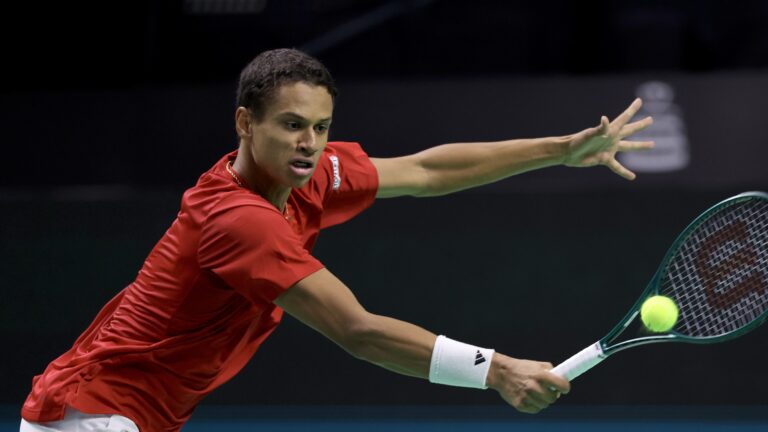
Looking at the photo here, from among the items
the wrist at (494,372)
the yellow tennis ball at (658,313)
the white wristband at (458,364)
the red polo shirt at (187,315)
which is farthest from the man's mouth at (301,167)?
the yellow tennis ball at (658,313)

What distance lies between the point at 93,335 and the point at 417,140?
11.3ft

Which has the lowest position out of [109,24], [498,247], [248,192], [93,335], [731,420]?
[93,335]

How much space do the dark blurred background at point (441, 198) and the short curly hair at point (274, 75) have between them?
10.1 ft

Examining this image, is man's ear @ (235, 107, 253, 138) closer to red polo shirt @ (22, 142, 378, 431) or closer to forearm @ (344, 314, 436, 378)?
red polo shirt @ (22, 142, 378, 431)

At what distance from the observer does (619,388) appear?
5879 mm

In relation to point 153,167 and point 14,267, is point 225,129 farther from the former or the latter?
point 14,267

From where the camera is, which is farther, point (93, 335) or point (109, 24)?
point (109, 24)

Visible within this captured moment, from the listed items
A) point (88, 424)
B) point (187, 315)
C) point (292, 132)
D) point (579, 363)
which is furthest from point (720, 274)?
point (88, 424)

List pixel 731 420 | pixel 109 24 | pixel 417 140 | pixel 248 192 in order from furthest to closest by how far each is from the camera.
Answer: pixel 109 24, pixel 417 140, pixel 731 420, pixel 248 192

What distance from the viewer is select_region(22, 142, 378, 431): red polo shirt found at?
270 centimetres

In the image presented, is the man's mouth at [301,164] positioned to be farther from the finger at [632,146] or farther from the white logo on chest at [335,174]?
the finger at [632,146]

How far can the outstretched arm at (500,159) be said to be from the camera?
339 centimetres

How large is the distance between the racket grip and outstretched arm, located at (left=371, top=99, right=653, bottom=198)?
0.66 metres

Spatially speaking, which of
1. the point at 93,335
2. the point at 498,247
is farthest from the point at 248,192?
the point at 498,247
